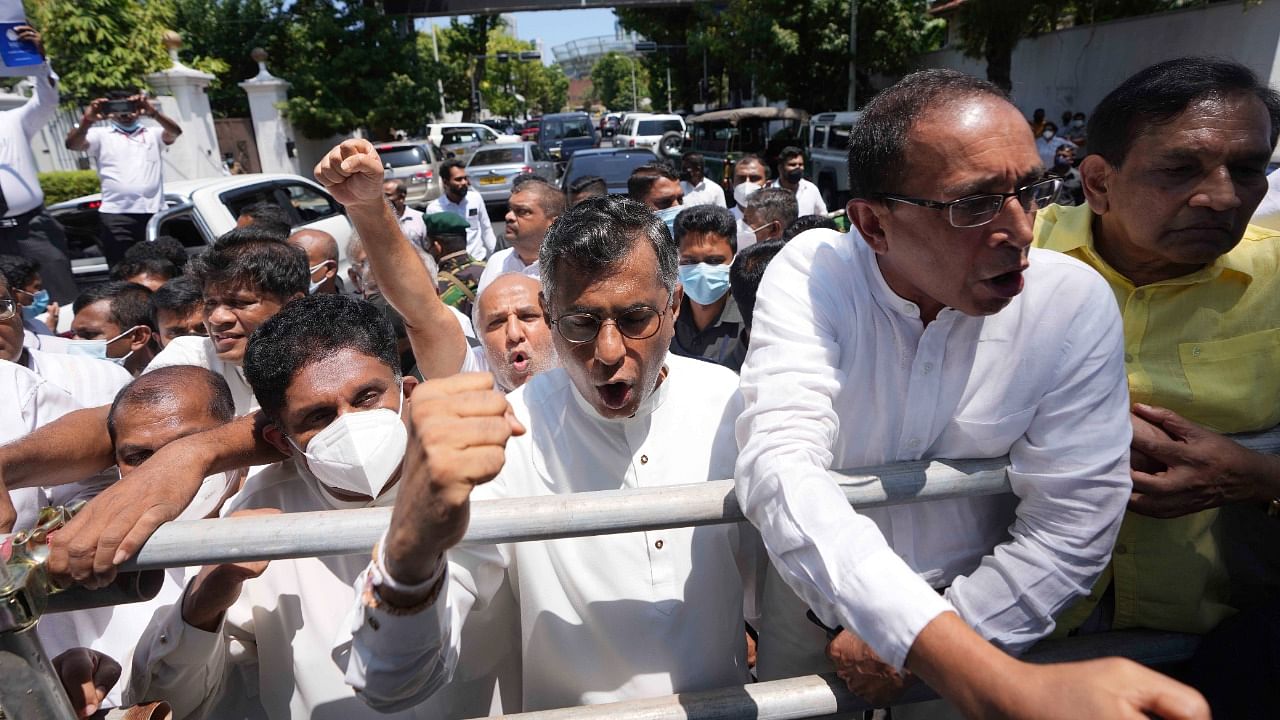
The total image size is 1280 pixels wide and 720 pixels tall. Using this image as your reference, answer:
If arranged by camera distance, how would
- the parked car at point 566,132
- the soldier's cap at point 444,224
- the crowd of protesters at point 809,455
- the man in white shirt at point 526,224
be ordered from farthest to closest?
the parked car at point 566,132
the soldier's cap at point 444,224
the man in white shirt at point 526,224
the crowd of protesters at point 809,455

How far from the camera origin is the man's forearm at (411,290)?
2.12 m

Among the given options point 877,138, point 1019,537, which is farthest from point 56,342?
point 1019,537

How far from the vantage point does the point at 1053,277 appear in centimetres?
146

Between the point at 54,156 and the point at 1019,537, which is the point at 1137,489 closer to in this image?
the point at 1019,537

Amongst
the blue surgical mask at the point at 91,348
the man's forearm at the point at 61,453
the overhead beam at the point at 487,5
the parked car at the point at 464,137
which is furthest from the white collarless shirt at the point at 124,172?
the overhead beam at the point at 487,5

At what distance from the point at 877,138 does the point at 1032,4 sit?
15369 mm

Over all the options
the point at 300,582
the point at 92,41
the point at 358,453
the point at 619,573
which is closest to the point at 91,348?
the point at 300,582

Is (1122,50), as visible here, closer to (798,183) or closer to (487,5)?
(798,183)

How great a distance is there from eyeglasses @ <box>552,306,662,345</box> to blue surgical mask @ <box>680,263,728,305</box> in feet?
6.80

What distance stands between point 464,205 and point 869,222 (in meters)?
7.26

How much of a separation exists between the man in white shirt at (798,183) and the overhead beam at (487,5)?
22.0 meters

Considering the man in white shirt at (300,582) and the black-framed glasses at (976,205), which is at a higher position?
the black-framed glasses at (976,205)

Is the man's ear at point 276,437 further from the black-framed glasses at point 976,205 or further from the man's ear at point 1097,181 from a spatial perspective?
the man's ear at point 1097,181

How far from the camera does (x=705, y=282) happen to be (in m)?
3.96
